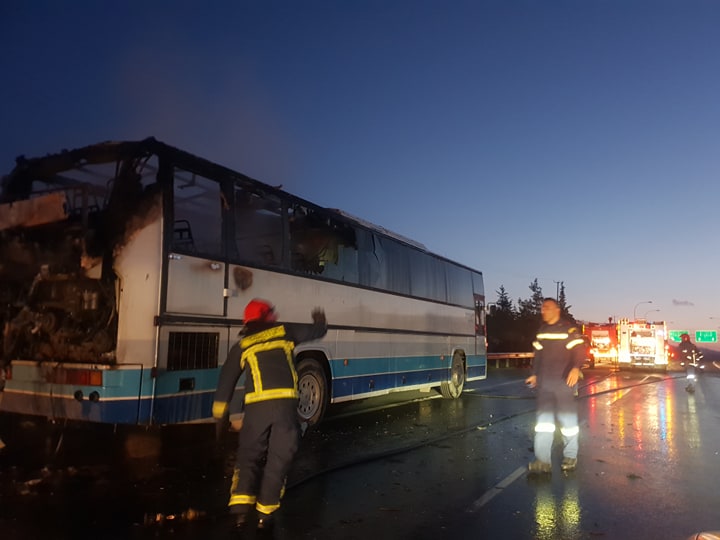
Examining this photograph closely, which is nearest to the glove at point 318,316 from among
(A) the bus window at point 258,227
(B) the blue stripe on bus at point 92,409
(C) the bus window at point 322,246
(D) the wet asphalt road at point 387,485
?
(C) the bus window at point 322,246

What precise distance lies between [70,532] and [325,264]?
18.7ft

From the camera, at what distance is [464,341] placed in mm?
15281

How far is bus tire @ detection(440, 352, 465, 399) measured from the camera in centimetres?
1439

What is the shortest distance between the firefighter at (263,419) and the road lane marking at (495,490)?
189 cm

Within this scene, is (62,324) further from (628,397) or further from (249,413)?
(628,397)

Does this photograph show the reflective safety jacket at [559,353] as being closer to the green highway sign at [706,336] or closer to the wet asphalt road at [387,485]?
the wet asphalt road at [387,485]

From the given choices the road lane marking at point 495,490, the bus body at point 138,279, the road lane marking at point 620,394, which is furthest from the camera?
the road lane marking at point 620,394

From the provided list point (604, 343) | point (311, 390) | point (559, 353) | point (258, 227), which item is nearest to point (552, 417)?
point (559, 353)

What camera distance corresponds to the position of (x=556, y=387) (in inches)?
272

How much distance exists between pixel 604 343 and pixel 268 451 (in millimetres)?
30260

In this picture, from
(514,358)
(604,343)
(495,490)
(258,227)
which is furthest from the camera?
(514,358)

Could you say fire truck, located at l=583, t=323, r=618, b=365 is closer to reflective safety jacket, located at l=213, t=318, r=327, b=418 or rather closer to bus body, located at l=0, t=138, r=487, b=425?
bus body, located at l=0, t=138, r=487, b=425

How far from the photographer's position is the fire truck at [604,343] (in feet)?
103

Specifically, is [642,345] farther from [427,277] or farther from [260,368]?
[260,368]
